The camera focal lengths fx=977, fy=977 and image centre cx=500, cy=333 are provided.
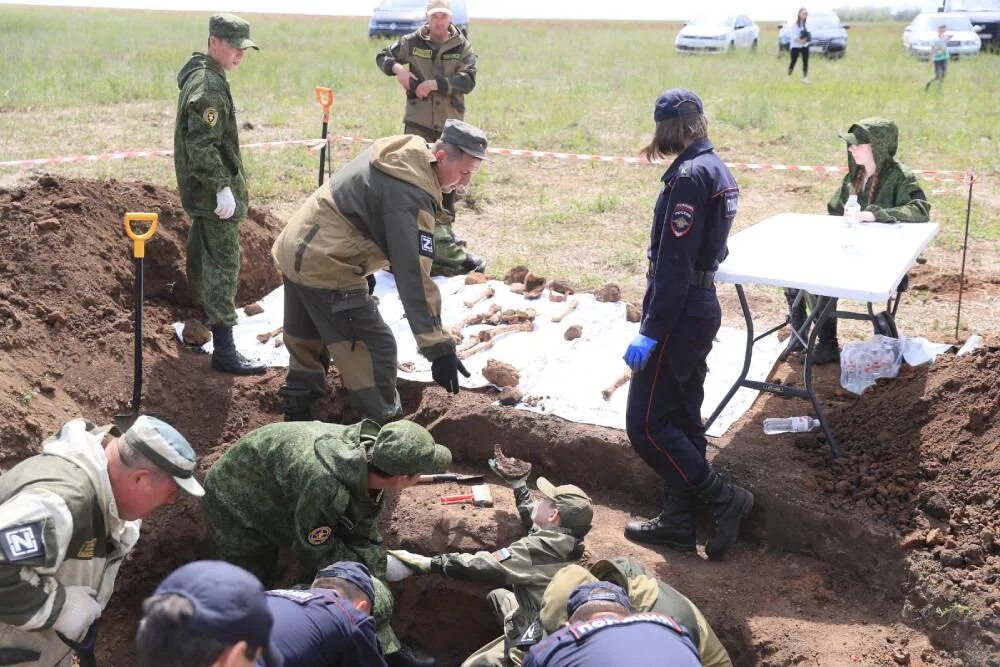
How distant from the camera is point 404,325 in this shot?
697 cm

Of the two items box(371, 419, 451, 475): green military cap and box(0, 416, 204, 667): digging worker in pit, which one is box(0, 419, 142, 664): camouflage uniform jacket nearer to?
box(0, 416, 204, 667): digging worker in pit

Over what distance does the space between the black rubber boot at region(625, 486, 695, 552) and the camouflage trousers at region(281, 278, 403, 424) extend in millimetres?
1467

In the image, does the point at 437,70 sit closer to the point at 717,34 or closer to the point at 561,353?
the point at 561,353

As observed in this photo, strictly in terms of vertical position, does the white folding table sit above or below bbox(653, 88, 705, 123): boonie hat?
below

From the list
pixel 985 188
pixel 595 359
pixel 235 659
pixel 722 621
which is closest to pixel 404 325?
pixel 595 359

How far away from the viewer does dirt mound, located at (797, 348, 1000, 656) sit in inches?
167

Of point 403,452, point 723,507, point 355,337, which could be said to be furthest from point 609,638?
point 355,337

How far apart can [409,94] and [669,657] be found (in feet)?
20.0

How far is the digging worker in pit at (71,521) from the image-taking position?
3.05 m

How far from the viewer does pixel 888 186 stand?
6.11 metres

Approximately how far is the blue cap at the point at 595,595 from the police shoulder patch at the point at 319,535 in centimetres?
127

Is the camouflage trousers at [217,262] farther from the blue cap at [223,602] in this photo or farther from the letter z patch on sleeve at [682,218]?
the blue cap at [223,602]

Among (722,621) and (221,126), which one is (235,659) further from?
(221,126)

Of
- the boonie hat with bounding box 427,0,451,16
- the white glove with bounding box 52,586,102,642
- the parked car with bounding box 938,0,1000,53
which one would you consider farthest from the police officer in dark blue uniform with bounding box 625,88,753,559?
the parked car with bounding box 938,0,1000,53
